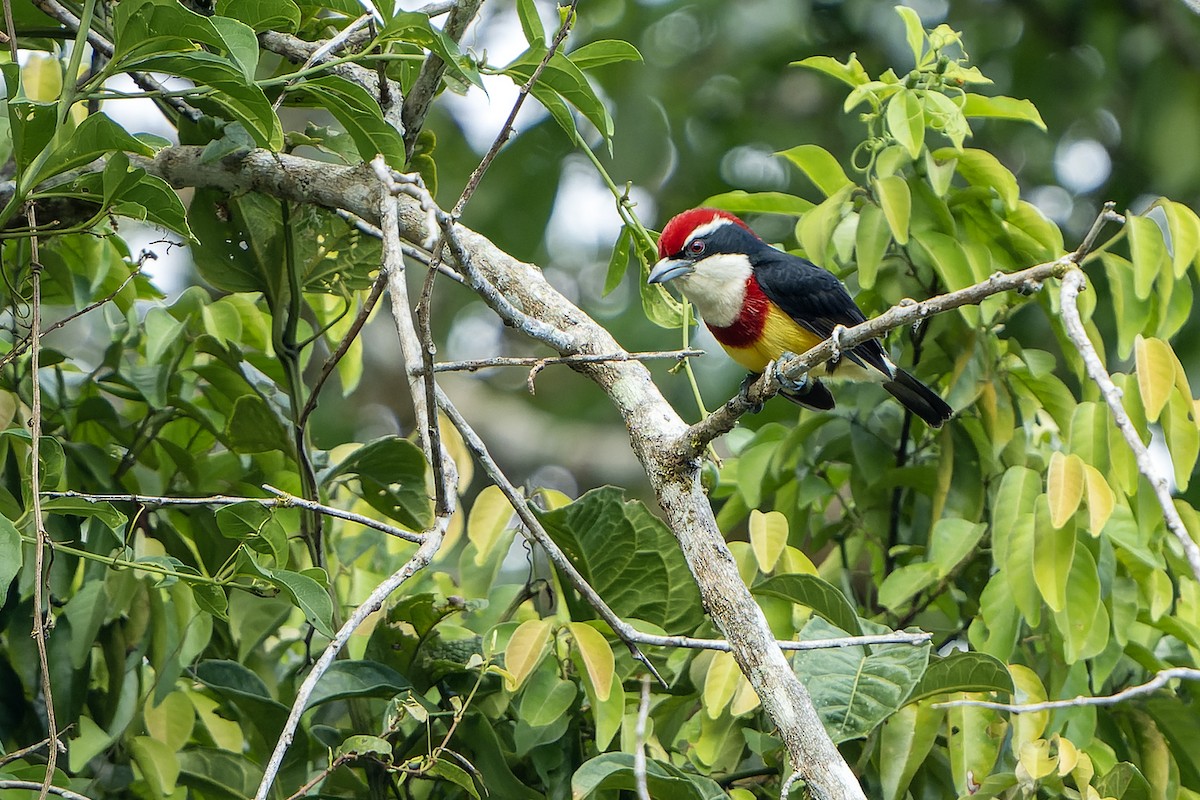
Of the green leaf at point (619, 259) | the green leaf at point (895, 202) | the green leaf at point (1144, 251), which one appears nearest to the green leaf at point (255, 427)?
the green leaf at point (619, 259)

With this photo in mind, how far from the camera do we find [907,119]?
99.7 inches

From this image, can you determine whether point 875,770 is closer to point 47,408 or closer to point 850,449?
point 850,449

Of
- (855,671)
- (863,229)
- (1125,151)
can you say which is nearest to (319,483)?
(855,671)

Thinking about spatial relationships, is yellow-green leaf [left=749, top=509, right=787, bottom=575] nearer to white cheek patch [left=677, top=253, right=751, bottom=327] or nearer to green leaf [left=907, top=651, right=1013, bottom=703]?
green leaf [left=907, top=651, right=1013, bottom=703]

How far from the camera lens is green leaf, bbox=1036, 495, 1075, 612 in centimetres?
220

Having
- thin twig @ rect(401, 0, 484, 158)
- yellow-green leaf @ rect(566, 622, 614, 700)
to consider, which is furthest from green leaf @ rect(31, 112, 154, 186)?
yellow-green leaf @ rect(566, 622, 614, 700)

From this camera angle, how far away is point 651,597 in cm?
238

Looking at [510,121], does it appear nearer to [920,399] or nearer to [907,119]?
[907,119]

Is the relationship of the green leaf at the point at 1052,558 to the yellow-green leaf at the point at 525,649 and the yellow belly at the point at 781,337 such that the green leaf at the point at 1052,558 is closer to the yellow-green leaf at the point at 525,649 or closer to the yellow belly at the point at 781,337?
the yellow-green leaf at the point at 525,649

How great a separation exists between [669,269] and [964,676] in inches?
48.6

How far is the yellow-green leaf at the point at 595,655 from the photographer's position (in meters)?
2.07

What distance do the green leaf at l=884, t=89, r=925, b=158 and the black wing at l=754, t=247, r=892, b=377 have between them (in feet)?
1.43

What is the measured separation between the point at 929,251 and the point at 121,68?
1.66 m

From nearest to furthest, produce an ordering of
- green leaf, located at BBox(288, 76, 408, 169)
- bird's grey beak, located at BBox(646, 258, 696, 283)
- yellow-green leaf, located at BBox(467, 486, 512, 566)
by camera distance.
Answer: green leaf, located at BBox(288, 76, 408, 169) < yellow-green leaf, located at BBox(467, 486, 512, 566) < bird's grey beak, located at BBox(646, 258, 696, 283)
